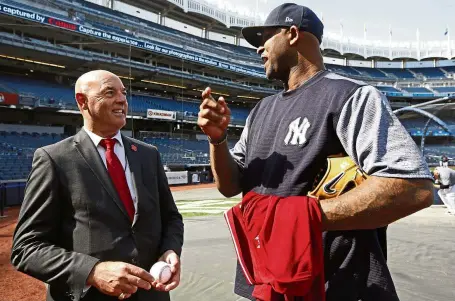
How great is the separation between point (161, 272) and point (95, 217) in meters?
0.58

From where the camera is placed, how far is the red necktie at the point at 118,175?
7.75ft

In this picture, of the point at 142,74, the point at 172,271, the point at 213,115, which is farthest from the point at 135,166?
the point at 142,74

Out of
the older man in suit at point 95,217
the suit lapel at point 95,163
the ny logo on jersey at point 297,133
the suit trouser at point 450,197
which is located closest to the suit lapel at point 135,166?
the older man in suit at point 95,217

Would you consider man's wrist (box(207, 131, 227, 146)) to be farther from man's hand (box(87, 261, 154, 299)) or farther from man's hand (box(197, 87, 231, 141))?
man's hand (box(87, 261, 154, 299))

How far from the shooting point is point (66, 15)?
29109mm

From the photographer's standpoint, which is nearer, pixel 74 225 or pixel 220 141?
pixel 220 141

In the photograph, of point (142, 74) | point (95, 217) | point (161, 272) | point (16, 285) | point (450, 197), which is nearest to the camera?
point (161, 272)

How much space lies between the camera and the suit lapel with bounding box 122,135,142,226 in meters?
2.41

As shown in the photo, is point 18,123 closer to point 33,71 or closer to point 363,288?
point 33,71

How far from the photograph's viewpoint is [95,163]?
91.4 inches

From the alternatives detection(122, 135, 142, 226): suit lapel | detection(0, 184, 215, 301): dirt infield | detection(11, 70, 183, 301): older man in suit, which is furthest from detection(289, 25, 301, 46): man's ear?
detection(0, 184, 215, 301): dirt infield

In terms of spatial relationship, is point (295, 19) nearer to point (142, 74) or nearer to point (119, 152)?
point (119, 152)

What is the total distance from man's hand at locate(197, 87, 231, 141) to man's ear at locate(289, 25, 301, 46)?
0.49 metres

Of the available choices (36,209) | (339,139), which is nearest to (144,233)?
(36,209)
